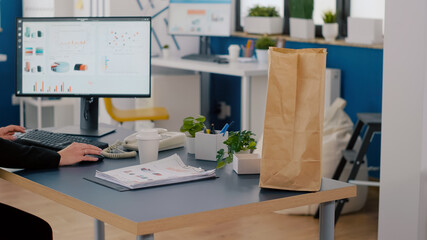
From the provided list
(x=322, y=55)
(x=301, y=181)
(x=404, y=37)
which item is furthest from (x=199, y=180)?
(x=404, y=37)

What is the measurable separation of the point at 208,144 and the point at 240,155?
17 cm

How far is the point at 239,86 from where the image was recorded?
5645 mm

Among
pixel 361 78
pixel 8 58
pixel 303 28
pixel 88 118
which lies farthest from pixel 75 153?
pixel 8 58

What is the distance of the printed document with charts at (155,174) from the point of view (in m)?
1.74

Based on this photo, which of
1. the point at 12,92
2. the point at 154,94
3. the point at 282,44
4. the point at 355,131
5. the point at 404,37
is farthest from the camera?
the point at 12,92

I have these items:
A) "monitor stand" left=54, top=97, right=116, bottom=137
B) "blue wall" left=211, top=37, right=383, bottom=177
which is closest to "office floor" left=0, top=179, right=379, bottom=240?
"blue wall" left=211, top=37, right=383, bottom=177

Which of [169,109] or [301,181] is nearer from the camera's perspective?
[301,181]

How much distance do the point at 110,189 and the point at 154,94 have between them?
3543 millimetres

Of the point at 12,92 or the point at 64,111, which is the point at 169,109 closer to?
the point at 64,111

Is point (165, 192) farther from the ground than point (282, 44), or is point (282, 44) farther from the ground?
point (282, 44)

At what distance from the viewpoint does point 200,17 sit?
16.9ft

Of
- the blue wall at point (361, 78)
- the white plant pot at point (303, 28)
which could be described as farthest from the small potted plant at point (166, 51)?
the blue wall at point (361, 78)

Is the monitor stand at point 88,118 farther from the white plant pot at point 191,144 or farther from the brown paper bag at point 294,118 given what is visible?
the brown paper bag at point 294,118

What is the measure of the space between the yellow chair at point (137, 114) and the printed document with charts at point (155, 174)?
112 inches
